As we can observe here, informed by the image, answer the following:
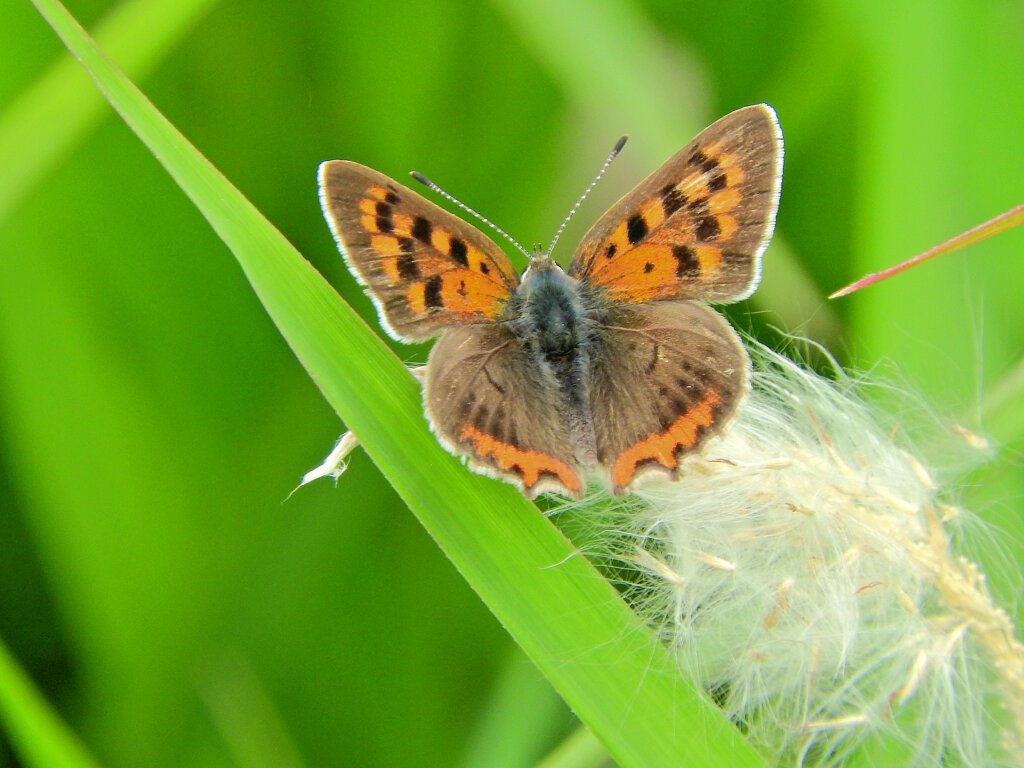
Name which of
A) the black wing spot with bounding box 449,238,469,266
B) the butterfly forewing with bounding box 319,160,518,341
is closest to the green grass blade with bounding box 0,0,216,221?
the butterfly forewing with bounding box 319,160,518,341

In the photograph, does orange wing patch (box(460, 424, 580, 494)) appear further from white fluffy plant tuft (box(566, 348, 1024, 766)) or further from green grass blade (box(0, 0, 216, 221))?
green grass blade (box(0, 0, 216, 221))

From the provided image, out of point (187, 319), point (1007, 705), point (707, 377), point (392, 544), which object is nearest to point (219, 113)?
point (187, 319)

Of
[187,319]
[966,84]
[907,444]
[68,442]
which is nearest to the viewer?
[907,444]

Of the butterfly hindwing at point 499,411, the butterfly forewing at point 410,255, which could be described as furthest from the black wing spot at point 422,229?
the butterfly hindwing at point 499,411

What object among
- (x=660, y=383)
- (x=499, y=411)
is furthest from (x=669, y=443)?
(x=499, y=411)

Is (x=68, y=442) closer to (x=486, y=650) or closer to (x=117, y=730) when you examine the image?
(x=117, y=730)
